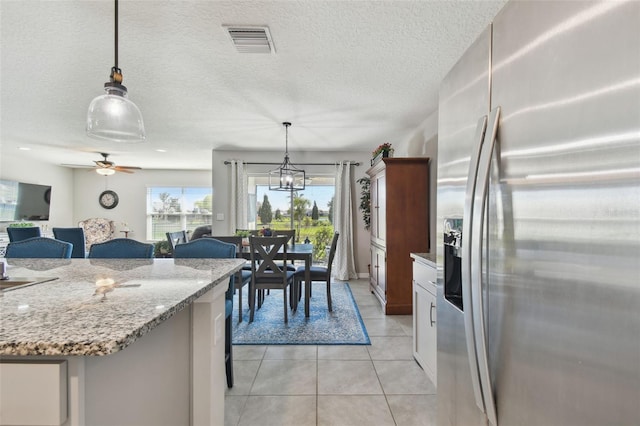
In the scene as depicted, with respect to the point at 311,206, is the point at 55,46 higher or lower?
higher

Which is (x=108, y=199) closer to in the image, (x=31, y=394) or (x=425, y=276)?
(x=425, y=276)

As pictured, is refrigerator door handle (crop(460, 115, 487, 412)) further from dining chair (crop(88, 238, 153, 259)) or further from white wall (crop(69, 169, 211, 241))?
white wall (crop(69, 169, 211, 241))

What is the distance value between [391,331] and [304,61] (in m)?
2.74

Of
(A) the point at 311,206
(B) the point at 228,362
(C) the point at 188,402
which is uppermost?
(A) the point at 311,206

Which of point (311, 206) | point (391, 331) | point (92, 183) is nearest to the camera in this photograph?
point (391, 331)

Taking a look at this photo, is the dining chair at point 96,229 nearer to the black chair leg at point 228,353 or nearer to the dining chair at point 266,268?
the dining chair at point 266,268

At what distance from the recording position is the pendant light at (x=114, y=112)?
1.63m

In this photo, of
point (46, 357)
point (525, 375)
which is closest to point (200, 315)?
point (46, 357)

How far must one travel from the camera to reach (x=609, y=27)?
0.54 metres

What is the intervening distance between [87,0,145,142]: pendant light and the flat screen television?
20.3 feet

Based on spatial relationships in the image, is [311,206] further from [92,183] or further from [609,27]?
[92,183]

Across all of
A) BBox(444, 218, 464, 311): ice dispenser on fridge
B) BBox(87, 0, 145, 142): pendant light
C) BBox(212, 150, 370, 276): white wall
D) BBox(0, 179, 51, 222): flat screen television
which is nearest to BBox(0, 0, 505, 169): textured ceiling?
BBox(87, 0, 145, 142): pendant light

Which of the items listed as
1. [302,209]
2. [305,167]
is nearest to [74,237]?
[302,209]

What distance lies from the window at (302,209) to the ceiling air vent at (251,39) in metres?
3.77
